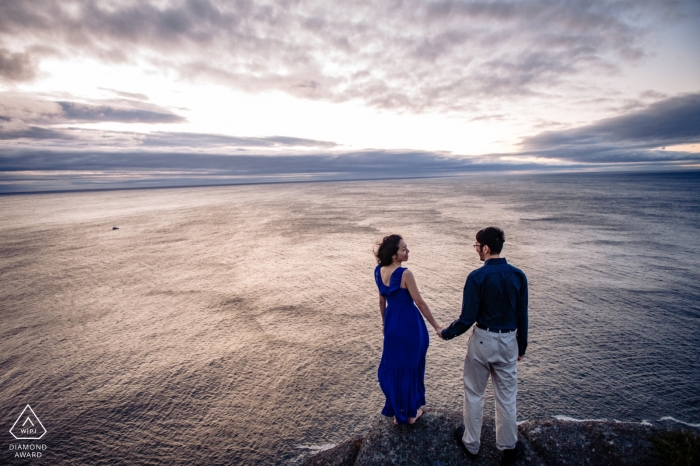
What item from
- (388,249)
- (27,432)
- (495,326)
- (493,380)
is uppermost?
(388,249)

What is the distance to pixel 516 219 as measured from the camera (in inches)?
1104

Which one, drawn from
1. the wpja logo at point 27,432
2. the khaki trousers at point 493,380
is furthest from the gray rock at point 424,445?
the wpja logo at point 27,432

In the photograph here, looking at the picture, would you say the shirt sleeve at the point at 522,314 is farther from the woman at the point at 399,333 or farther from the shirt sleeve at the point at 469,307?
the woman at the point at 399,333

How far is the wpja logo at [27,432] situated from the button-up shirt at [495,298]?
6805 mm

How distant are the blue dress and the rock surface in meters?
0.30

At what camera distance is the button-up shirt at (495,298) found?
3.41 metres

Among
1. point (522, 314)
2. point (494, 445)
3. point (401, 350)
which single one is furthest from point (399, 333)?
point (494, 445)

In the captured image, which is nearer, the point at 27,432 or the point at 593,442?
the point at 593,442

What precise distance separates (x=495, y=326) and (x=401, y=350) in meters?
1.13

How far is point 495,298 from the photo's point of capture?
3.40 metres

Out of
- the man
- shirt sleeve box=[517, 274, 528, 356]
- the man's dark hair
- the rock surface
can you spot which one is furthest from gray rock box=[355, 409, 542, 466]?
the man's dark hair

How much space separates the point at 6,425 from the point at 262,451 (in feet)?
15.0

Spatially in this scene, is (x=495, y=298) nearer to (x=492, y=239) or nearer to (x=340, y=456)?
(x=492, y=239)

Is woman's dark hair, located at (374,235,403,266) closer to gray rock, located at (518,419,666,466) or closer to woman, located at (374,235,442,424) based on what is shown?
woman, located at (374,235,442,424)
